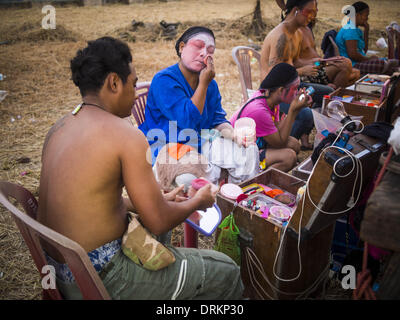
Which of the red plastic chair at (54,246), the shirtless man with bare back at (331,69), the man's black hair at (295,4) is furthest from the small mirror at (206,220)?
the shirtless man with bare back at (331,69)

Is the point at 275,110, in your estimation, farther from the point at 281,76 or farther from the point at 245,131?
the point at 245,131

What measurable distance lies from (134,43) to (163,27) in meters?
1.41

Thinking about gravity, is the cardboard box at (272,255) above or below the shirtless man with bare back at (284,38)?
below

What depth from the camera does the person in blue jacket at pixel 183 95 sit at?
2.52 m

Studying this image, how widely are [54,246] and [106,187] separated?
0.32 m

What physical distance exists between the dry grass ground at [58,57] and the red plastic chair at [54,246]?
3.61 feet

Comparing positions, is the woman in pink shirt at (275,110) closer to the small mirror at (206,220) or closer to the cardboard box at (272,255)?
the cardboard box at (272,255)

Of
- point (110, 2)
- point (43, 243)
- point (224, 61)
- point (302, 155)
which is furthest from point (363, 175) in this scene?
point (110, 2)

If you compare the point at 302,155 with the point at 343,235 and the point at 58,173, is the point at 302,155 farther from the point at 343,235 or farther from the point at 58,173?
the point at 58,173

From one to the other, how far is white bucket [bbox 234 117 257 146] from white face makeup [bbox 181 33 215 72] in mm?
645

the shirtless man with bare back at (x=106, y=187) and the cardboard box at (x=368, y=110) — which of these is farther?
the cardboard box at (x=368, y=110)

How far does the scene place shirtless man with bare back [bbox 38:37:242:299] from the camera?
132cm

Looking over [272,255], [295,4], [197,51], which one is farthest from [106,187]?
[295,4]

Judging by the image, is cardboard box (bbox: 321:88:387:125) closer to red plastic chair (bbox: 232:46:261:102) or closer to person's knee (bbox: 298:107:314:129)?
person's knee (bbox: 298:107:314:129)
